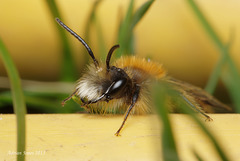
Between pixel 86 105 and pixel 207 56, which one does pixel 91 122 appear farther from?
pixel 207 56

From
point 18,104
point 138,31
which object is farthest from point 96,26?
point 18,104

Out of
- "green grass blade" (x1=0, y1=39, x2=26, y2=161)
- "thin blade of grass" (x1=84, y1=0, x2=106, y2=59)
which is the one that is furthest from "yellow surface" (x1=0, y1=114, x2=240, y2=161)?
"thin blade of grass" (x1=84, y1=0, x2=106, y2=59)

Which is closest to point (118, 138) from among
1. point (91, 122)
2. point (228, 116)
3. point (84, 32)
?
point (91, 122)

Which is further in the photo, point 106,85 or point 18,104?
point 106,85

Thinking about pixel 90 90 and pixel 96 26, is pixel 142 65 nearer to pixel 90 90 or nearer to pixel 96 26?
pixel 90 90

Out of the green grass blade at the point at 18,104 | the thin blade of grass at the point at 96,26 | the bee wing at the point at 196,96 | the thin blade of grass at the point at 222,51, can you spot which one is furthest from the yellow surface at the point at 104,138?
the thin blade of grass at the point at 96,26

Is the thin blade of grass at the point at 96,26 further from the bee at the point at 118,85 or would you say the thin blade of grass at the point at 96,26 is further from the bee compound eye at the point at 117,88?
the bee compound eye at the point at 117,88
